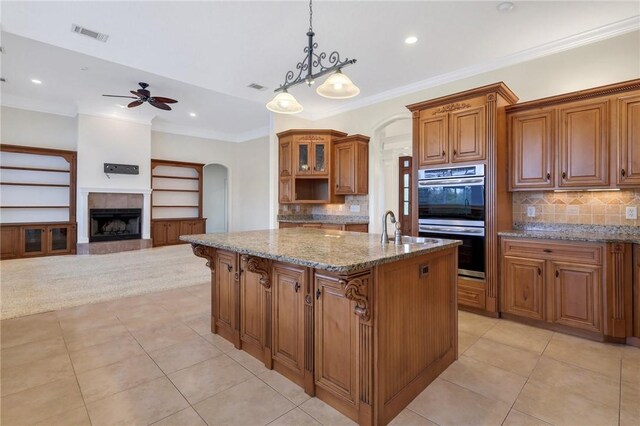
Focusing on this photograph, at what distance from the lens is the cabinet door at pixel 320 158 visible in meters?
5.55

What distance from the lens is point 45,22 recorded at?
334cm

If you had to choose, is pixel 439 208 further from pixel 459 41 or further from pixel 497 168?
pixel 459 41

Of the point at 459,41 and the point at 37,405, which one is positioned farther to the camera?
the point at 459,41

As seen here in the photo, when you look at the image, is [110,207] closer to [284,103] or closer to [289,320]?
[284,103]

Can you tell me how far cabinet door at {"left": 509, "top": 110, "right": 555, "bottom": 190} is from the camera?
3.13m

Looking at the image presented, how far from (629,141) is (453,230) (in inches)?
66.7

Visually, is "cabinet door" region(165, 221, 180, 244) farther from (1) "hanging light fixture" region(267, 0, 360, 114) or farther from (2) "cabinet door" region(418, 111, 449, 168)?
(2) "cabinet door" region(418, 111, 449, 168)

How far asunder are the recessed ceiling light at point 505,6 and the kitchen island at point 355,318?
246 cm

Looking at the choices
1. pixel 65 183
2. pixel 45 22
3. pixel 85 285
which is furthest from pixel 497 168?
pixel 65 183

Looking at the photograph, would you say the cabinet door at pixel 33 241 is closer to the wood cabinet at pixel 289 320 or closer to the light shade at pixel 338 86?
the wood cabinet at pixel 289 320

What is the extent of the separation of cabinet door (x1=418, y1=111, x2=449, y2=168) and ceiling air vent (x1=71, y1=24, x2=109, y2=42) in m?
3.96

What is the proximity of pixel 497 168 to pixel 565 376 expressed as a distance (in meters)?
1.93

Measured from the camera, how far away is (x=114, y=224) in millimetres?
7270

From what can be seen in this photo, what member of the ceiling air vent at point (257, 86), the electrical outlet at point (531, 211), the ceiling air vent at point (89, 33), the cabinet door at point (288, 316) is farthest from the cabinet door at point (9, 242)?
the electrical outlet at point (531, 211)
